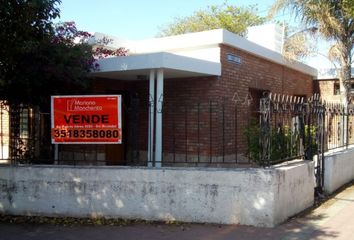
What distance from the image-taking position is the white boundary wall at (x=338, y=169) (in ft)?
29.7

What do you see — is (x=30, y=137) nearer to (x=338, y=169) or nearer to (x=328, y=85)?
(x=338, y=169)

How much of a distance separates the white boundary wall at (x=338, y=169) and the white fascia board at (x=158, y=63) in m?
3.19

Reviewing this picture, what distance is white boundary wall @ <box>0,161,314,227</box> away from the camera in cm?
656

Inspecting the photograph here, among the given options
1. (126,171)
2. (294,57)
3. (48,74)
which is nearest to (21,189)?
(126,171)

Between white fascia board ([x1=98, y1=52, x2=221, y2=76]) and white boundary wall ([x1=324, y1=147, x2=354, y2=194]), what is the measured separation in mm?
3185

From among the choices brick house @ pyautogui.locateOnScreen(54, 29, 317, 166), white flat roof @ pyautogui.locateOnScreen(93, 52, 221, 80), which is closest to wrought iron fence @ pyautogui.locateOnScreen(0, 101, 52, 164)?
brick house @ pyautogui.locateOnScreen(54, 29, 317, 166)

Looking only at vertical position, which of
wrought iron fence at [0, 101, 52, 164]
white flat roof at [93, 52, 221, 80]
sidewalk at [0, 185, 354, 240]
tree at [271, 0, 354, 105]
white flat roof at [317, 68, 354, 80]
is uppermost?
tree at [271, 0, 354, 105]

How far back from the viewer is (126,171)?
693 centimetres

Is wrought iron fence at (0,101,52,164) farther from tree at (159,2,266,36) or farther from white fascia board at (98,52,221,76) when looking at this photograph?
tree at (159,2,266,36)

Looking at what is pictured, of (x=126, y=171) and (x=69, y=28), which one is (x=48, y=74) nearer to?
(x=69, y=28)

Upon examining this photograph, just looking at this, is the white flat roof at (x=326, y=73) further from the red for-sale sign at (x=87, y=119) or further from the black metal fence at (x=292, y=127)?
the red for-sale sign at (x=87, y=119)

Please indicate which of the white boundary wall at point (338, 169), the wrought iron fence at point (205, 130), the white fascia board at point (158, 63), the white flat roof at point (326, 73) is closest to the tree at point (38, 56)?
the white fascia board at point (158, 63)

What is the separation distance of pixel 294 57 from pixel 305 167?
710cm

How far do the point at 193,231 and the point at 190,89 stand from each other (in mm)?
5202
